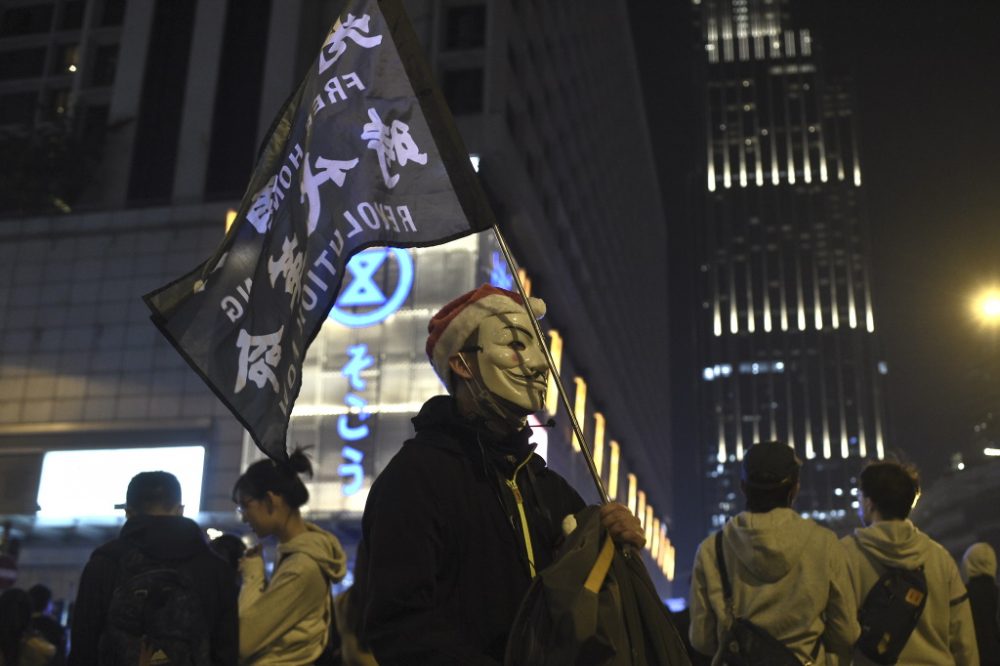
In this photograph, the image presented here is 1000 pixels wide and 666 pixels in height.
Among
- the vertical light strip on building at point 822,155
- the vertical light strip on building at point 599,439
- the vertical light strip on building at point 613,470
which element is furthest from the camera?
the vertical light strip on building at point 822,155

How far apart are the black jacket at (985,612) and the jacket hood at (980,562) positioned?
0.03 metres

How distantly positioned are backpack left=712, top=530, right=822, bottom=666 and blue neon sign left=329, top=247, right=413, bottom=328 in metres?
19.8

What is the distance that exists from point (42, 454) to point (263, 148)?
80.3ft

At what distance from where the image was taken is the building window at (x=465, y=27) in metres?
27.6

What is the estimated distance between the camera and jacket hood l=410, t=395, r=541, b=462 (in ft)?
9.09

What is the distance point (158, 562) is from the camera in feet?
13.2

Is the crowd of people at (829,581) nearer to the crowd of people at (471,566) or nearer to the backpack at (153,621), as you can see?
the crowd of people at (471,566)

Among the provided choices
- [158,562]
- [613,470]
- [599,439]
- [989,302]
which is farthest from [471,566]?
[613,470]

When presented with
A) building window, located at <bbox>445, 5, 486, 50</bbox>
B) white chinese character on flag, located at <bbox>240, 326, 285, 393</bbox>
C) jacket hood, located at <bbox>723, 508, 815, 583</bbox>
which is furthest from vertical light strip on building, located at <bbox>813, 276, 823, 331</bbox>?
white chinese character on flag, located at <bbox>240, 326, 285, 393</bbox>

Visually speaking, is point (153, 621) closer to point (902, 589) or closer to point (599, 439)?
point (902, 589)

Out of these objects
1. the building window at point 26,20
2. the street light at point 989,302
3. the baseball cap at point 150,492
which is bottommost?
the baseball cap at point 150,492

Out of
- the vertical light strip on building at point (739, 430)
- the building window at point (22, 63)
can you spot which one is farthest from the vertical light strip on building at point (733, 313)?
the building window at point (22, 63)

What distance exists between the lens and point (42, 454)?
2575 cm

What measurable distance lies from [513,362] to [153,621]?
1870 mm
